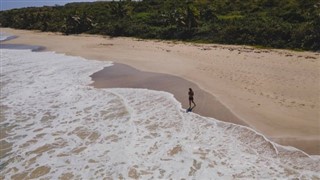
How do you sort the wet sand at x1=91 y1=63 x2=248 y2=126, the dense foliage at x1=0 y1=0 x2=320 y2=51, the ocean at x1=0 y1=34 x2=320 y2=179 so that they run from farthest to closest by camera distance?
the dense foliage at x1=0 y1=0 x2=320 y2=51
the wet sand at x1=91 y1=63 x2=248 y2=126
the ocean at x1=0 y1=34 x2=320 y2=179

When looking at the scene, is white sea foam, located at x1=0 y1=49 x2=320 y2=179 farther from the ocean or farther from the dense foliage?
the dense foliage

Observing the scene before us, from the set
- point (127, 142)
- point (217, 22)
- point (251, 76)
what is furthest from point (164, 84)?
point (217, 22)

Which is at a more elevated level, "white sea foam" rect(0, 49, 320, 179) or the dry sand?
the dry sand

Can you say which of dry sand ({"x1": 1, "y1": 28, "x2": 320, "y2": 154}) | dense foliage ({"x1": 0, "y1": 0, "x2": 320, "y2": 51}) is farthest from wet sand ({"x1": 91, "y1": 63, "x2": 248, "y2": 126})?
dense foliage ({"x1": 0, "y1": 0, "x2": 320, "y2": 51})

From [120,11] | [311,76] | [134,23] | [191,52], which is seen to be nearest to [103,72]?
[191,52]

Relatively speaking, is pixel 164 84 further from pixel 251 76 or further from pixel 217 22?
pixel 217 22

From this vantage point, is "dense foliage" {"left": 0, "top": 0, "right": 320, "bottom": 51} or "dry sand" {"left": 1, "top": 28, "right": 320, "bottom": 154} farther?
"dense foliage" {"left": 0, "top": 0, "right": 320, "bottom": 51}

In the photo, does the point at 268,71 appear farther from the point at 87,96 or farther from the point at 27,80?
the point at 27,80
